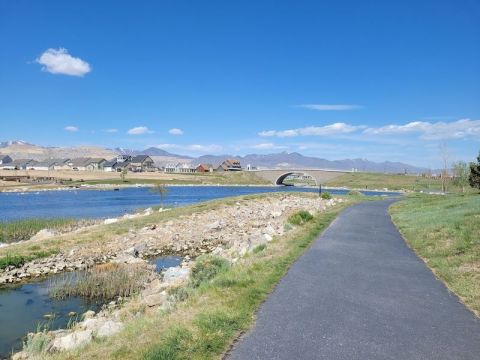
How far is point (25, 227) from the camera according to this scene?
3556 centimetres

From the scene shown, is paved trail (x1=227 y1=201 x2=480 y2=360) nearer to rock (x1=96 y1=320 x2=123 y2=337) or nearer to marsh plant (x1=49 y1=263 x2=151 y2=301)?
rock (x1=96 y1=320 x2=123 y2=337)

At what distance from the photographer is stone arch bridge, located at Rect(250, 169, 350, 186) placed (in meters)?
153

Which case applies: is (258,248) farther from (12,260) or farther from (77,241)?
(77,241)

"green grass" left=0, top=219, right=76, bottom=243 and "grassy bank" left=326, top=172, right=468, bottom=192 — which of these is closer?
"green grass" left=0, top=219, right=76, bottom=243

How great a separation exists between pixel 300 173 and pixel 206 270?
141833 mm

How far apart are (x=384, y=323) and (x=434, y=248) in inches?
397

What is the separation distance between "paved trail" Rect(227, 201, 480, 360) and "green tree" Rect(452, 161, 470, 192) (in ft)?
285

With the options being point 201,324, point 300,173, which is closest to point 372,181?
point 300,173

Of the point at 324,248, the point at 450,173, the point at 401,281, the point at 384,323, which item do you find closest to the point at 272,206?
the point at 324,248

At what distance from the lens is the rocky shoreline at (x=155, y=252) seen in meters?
11.5

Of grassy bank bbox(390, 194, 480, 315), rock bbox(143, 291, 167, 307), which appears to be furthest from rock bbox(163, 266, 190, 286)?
grassy bank bbox(390, 194, 480, 315)

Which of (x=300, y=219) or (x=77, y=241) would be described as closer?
(x=77, y=241)

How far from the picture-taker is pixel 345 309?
9.06 m

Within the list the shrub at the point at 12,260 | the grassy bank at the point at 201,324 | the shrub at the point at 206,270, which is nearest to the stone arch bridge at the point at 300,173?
the shrub at the point at 12,260
